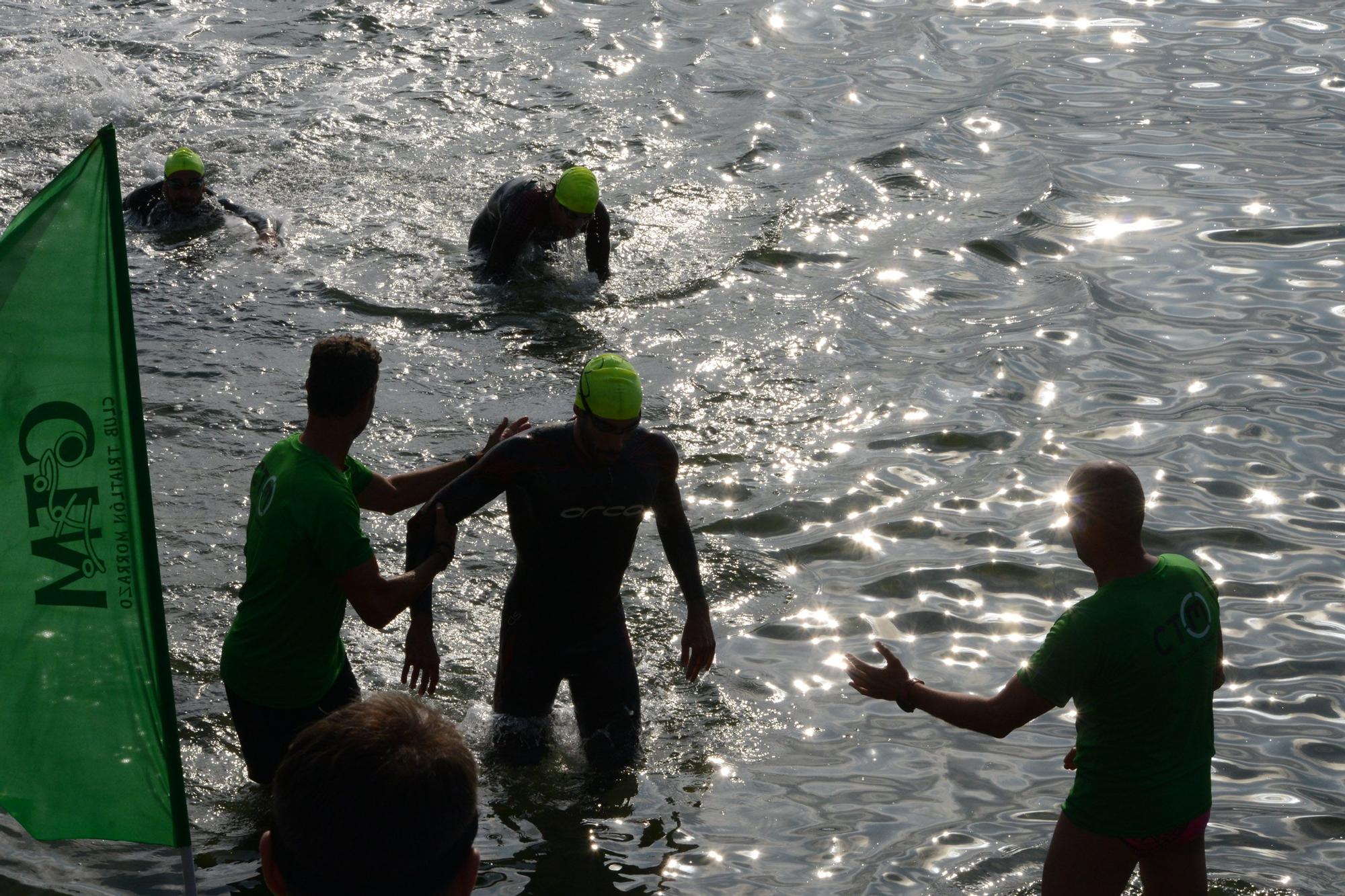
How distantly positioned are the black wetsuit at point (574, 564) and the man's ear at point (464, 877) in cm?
356

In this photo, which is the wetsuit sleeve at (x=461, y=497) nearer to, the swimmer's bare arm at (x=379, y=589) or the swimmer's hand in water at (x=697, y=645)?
the swimmer's bare arm at (x=379, y=589)

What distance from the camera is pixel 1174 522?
902 centimetres

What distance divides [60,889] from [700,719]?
3121mm

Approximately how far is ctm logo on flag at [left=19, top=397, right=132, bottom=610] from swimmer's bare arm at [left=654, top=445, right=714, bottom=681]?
9.15ft

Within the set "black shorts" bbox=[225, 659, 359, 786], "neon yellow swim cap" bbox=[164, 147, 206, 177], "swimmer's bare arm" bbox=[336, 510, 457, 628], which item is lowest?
"black shorts" bbox=[225, 659, 359, 786]

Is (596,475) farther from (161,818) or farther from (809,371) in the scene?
(809,371)

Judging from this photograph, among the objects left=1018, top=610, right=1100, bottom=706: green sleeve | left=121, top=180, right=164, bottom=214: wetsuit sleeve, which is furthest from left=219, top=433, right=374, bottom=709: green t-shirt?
left=121, top=180, right=164, bottom=214: wetsuit sleeve

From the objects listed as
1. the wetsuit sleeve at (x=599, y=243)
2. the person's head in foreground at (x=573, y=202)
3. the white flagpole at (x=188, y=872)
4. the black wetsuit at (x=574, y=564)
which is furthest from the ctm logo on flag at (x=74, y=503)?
the wetsuit sleeve at (x=599, y=243)

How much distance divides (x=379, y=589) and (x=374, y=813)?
2897 mm

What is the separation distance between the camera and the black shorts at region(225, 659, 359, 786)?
5.23m

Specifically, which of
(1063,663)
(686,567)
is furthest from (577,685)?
(1063,663)

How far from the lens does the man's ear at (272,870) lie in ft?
7.43

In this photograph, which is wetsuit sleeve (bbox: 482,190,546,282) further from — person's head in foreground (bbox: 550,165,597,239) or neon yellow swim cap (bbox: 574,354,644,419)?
neon yellow swim cap (bbox: 574,354,644,419)

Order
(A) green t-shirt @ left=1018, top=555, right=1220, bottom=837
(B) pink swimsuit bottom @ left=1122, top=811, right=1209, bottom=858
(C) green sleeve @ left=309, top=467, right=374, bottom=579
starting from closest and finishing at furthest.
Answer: (A) green t-shirt @ left=1018, top=555, right=1220, bottom=837 < (B) pink swimsuit bottom @ left=1122, top=811, right=1209, bottom=858 < (C) green sleeve @ left=309, top=467, right=374, bottom=579
